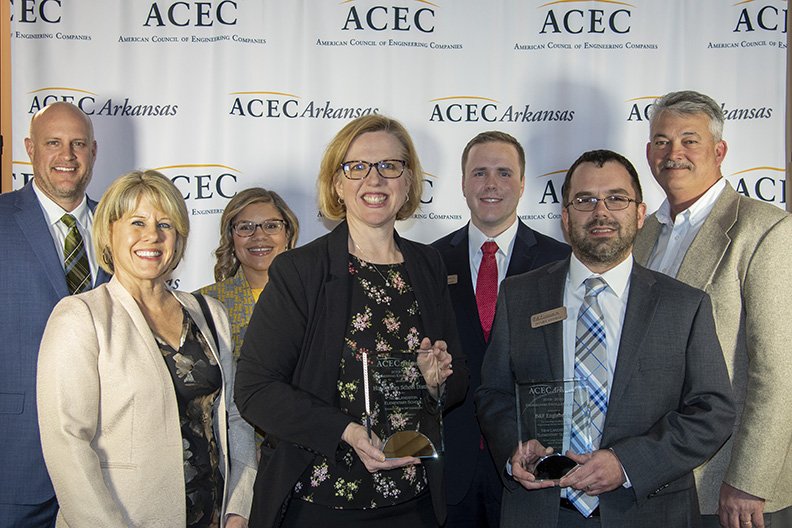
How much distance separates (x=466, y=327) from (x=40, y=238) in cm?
208

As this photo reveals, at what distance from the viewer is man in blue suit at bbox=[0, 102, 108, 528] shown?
3.73 m

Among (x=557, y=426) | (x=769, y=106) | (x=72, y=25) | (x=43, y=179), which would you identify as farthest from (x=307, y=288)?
(x=769, y=106)

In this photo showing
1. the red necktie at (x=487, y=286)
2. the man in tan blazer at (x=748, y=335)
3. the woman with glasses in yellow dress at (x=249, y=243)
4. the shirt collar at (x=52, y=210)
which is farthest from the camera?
the woman with glasses in yellow dress at (x=249, y=243)

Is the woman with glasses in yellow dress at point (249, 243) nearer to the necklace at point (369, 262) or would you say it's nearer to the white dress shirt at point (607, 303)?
the necklace at point (369, 262)

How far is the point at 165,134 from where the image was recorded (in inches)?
200

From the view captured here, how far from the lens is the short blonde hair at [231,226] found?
4617 millimetres

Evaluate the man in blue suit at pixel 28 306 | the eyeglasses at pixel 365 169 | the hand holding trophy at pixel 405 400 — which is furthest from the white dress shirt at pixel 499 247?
the man in blue suit at pixel 28 306

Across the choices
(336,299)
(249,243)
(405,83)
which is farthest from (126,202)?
(405,83)

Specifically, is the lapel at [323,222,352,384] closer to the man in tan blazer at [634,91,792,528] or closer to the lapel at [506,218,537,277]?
the lapel at [506,218,537,277]

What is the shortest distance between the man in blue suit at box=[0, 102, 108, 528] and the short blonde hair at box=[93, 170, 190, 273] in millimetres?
898

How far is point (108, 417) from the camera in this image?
111 inches

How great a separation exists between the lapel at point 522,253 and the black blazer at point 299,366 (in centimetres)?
109

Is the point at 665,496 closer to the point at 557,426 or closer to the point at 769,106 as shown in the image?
the point at 557,426

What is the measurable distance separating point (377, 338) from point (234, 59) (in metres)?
2.84
